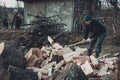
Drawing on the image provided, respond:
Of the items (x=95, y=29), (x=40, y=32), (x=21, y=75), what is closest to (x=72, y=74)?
(x=21, y=75)

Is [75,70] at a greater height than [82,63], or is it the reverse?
[75,70]

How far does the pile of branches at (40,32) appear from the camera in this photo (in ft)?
45.4

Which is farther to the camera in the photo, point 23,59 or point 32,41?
point 32,41

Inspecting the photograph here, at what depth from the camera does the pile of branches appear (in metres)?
13.8

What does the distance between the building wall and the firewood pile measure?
28.6 feet

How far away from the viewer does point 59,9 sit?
2041 cm

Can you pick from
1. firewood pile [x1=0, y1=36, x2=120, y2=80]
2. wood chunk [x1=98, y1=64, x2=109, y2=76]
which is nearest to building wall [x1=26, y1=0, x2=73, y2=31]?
firewood pile [x1=0, y1=36, x2=120, y2=80]

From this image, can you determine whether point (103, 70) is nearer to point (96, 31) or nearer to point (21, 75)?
point (96, 31)

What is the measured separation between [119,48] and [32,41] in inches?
156

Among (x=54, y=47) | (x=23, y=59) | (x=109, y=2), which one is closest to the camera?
(x=23, y=59)

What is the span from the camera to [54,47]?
37.2 ft

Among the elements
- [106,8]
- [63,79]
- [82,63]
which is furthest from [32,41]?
[63,79]

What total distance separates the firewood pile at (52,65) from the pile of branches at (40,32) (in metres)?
2.89

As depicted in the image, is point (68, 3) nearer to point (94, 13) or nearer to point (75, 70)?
point (94, 13)
